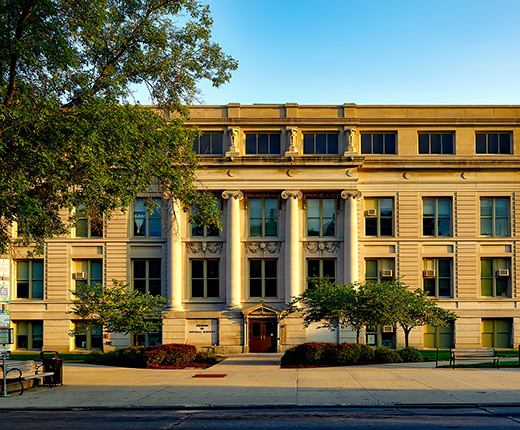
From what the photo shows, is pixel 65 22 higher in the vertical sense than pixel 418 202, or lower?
higher

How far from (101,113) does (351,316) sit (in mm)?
16586

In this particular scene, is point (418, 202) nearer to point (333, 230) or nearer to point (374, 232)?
point (374, 232)

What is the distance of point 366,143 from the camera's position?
41.1 m

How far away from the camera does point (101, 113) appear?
17.3m

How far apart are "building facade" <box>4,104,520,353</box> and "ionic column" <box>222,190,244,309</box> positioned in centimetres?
9

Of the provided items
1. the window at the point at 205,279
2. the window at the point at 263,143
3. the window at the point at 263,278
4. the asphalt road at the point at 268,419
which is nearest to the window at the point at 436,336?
the window at the point at 263,278

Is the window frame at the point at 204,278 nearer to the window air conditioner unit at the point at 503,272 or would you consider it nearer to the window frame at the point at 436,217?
the window frame at the point at 436,217

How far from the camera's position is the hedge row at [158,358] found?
1054 inches

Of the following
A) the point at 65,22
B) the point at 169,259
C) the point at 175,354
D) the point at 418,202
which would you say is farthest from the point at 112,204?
the point at 418,202

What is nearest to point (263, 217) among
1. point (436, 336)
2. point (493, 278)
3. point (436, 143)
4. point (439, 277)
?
point (439, 277)

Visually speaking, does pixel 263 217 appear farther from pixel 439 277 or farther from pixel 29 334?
pixel 29 334

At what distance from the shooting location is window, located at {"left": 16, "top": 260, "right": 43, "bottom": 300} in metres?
40.8

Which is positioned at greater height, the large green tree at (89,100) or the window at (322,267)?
the large green tree at (89,100)

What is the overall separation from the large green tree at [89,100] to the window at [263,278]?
1992cm
